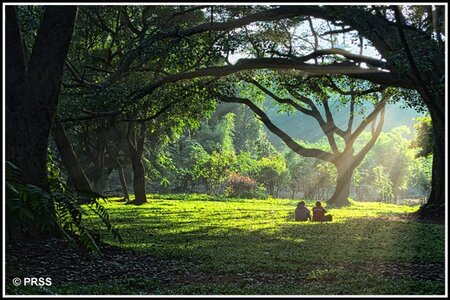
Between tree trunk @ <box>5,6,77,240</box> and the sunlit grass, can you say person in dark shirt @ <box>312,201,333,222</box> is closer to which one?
the sunlit grass

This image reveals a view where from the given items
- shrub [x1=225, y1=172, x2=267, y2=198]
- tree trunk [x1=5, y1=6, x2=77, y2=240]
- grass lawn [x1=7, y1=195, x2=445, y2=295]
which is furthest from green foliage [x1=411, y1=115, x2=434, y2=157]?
tree trunk [x1=5, y1=6, x2=77, y2=240]

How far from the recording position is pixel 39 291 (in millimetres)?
5832

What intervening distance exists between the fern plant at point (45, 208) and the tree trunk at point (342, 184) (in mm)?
23264

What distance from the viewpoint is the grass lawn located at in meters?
6.53

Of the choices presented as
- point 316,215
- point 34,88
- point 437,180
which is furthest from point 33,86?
point 437,180

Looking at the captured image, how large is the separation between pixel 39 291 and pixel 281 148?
9392cm

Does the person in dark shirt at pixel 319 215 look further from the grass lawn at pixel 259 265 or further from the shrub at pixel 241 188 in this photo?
the shrub at pixel 241 188

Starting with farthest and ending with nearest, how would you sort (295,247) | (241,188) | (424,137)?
(241,188) < (424,137) < (295,247)

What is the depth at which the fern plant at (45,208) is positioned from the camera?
18.7 feet

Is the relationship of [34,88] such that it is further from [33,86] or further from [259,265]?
[259,265]

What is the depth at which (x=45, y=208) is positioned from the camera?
226 inches

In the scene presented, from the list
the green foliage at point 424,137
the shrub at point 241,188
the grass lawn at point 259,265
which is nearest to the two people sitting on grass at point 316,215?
the grass lawn at point 259,265

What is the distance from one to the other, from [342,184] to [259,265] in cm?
2433

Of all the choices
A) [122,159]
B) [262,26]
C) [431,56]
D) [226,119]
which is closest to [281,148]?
[226,119]
